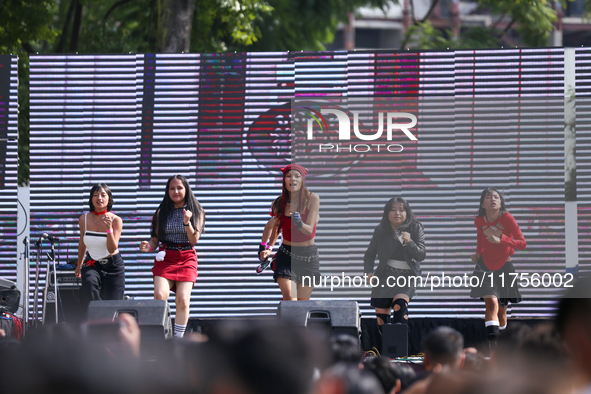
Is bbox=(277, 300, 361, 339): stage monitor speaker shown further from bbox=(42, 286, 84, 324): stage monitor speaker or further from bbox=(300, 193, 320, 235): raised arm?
bbox=(42, 286, 84, 324): stage monitor speaker

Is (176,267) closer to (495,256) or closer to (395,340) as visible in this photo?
(395,340)

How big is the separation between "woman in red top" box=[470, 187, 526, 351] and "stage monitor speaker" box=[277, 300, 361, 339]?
1.52 m

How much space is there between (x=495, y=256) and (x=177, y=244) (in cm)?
308

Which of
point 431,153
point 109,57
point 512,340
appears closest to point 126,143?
point 109,57

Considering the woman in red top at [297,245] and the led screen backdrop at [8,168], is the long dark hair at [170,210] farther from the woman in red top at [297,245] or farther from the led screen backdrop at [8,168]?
the led screen backdrop at [8,168]

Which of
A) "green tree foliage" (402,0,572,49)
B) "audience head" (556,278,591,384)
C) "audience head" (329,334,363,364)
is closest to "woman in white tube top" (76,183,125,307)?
"audience head" (329,334,363,364)

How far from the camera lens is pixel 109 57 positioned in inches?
295

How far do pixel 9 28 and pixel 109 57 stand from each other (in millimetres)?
4419

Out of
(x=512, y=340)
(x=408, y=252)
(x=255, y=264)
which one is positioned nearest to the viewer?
(x=512, y=340)

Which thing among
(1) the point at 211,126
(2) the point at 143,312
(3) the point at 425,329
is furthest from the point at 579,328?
(1) the point at 211,126

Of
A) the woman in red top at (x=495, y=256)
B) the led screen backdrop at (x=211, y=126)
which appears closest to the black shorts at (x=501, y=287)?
the woman in red top at (x=495, y=256)

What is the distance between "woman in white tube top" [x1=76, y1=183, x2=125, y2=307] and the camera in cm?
641

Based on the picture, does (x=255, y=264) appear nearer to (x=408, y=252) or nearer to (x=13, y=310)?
(x=408, y=252)

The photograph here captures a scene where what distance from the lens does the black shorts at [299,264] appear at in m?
6.36
